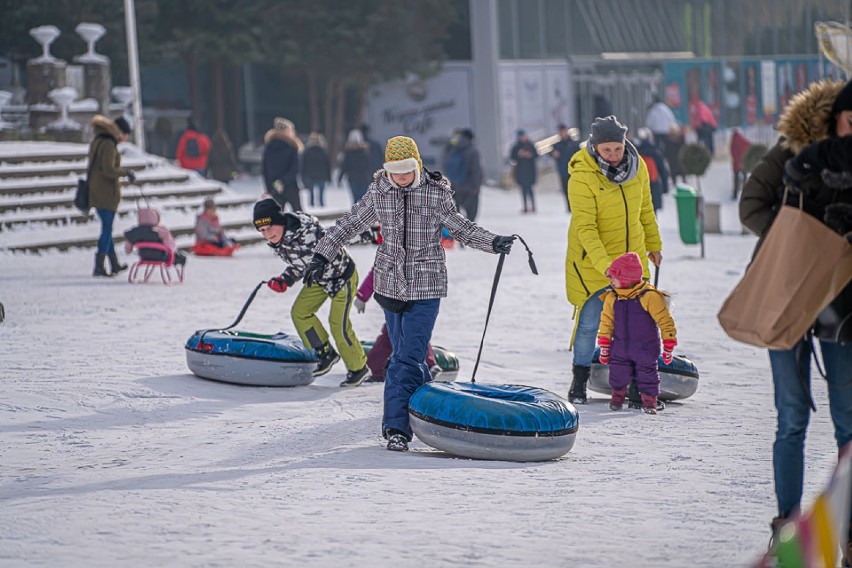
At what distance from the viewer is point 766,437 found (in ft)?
24.6

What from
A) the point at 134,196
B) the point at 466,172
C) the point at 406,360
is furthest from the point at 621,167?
the point at 134,196

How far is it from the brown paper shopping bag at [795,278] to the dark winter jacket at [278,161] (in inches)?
534

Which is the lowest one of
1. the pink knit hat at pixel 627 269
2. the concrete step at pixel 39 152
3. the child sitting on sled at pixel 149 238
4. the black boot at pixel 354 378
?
the black boot at pixel 354 378

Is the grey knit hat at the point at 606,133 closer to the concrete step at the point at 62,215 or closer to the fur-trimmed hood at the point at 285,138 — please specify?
the fur-trimmed hood at the point at 285,138

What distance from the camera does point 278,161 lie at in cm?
1816

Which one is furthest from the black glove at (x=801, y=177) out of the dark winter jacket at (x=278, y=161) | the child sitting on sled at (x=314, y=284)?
the dark winter jacket at (x=278, y=161)

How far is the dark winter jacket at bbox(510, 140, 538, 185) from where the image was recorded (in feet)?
86.0

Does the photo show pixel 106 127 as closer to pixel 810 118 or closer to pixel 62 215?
pixel 62 215

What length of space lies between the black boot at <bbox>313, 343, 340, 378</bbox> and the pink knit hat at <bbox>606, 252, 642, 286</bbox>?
2.22m

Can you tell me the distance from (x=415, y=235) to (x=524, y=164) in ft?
63.6

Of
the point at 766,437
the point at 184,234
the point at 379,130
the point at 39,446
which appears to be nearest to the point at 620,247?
the point at 766,437

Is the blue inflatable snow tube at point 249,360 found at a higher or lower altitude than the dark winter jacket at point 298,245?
lower

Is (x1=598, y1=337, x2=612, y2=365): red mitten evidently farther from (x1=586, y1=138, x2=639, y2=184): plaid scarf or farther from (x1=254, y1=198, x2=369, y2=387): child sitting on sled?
(x1=254, y1=198, x2=369, y2=387): child sitting on sled

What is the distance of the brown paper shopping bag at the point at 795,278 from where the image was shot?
459cm
